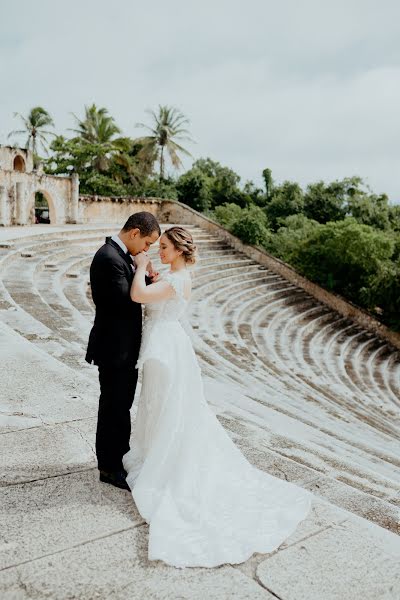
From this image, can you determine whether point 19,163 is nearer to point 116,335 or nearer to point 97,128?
point 97,128

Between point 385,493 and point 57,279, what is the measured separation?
8933 mm

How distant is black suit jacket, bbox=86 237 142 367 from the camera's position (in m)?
2.56

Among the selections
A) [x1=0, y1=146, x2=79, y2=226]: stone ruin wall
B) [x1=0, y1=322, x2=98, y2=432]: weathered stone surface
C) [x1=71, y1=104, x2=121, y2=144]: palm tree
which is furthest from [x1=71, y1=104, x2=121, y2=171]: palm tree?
[x1=0, y1=322, x2=98, y2=432]: weathered stone surface

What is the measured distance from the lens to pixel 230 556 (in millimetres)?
2148

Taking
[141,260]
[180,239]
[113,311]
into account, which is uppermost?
[180,239]

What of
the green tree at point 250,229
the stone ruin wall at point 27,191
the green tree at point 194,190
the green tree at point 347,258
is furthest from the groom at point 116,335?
the green tree at point 194,190

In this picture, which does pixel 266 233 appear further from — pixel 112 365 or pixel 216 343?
pixel 112 365

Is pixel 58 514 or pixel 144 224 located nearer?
pixel 58 514

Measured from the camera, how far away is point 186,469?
2561mm

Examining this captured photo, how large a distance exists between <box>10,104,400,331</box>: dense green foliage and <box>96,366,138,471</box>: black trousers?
17.2 m

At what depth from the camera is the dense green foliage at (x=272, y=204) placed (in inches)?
781

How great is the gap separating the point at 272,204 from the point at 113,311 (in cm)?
3111

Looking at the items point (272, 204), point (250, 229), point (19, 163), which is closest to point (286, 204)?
point (272, 204)

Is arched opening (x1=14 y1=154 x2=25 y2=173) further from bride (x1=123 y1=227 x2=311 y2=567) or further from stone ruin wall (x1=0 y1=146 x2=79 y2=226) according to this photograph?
bride (x1=123 y1=227 x2=311 y2=567)
